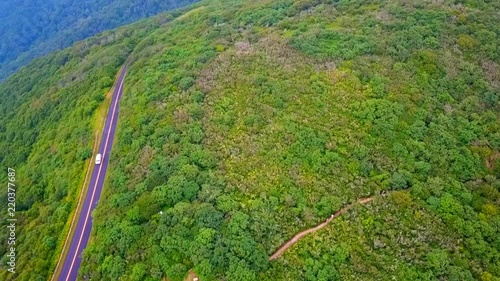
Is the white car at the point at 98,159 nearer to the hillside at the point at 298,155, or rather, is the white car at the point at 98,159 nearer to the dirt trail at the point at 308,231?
the hillside at the point at 298,155

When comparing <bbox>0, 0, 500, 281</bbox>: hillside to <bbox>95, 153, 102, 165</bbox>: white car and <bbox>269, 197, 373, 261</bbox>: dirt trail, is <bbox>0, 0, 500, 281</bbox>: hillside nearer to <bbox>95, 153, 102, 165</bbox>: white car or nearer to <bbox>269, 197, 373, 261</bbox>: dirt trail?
<bbox>269, 197, 373, 261</bbox>: dirt trail

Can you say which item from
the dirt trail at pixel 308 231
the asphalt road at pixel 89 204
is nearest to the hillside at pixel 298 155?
the dirt trail at pixel 308 231

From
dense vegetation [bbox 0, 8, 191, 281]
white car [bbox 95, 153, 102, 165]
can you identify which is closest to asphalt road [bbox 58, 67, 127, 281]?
white car [bbox 95, 153, 102, 165]

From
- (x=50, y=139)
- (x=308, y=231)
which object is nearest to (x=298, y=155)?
(x=308, y=231)

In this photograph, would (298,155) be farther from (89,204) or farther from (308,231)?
(89,204)

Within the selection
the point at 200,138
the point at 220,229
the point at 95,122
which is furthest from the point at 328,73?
the point at 95,122

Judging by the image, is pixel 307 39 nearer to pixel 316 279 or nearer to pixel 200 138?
pixel 200 138
